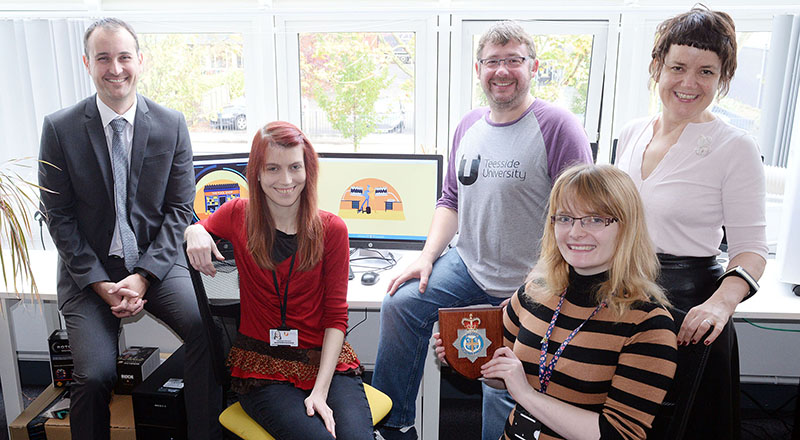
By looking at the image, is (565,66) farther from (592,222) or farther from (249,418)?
(249,418)

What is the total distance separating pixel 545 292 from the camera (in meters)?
1.43

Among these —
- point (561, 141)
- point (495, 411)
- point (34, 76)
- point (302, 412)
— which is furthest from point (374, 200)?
point (34, 76)

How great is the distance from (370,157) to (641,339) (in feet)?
5.19

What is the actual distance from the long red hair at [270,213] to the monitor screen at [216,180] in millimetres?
854

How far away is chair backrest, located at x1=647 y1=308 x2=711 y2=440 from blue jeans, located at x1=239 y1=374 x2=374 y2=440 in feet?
2.49

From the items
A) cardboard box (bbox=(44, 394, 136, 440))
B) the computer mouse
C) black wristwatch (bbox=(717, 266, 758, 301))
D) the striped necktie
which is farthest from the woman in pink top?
cardboard box (bbox=(44, 394, 136, 440))

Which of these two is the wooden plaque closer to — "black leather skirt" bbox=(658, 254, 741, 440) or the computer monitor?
"black leather skirt" bbox=(658, 254, 741, 440)

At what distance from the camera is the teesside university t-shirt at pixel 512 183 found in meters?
1.92

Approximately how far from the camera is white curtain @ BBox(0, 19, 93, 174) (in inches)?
117

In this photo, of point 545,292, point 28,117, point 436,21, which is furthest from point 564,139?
point 28,117

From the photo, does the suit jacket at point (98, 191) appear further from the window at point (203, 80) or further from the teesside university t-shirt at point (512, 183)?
the teesside university t-shirt at point (512, 183)

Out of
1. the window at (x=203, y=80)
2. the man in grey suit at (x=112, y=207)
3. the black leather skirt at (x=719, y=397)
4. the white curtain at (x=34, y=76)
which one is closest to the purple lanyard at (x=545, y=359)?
the black leather skirt at (x=719, y=397)

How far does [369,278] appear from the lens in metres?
2.35

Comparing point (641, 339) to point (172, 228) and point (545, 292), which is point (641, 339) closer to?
point (545, 292)
